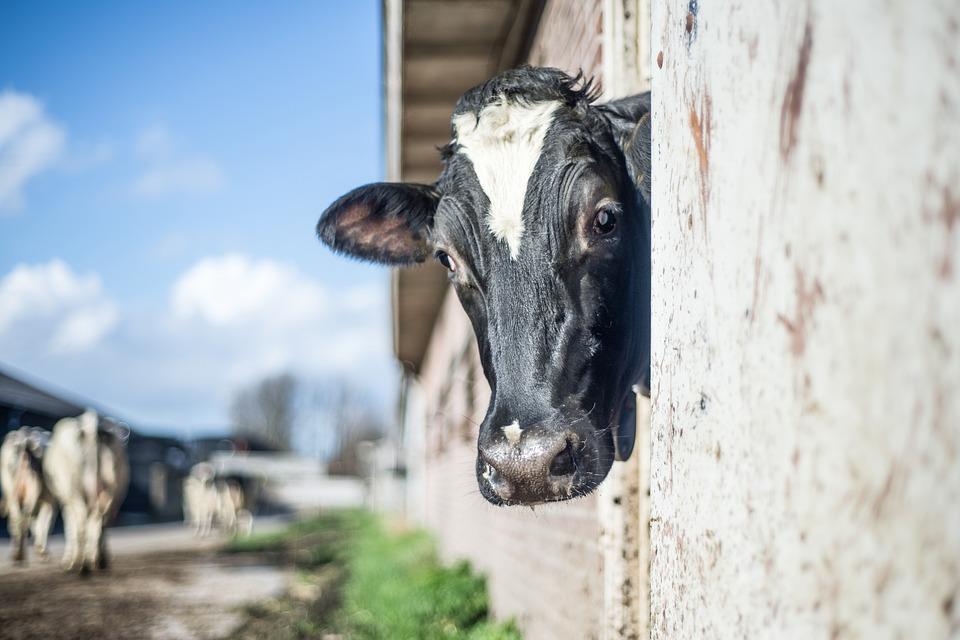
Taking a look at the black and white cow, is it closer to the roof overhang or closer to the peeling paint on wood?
the peeling paint on wood

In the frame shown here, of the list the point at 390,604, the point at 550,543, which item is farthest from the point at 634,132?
the point at 390,604

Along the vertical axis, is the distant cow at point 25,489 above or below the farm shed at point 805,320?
below

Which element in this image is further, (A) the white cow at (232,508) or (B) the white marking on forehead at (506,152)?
(A) the white cow at (232,508)

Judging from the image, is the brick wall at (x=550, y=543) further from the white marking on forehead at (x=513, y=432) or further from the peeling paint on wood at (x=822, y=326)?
the peeling paint on wood at (x=822, y=326)

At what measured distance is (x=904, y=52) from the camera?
1041 millimetres

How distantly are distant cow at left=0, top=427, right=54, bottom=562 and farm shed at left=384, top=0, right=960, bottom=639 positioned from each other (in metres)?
12.2

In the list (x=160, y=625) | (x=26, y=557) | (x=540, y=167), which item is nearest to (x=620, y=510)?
(x=540, y=167)

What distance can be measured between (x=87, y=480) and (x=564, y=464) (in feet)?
34.4

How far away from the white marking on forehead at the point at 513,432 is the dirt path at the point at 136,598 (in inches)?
201

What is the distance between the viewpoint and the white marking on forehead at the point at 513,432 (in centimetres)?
199

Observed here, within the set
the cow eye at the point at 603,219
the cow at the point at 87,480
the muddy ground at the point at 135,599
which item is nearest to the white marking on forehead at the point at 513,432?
the cow eye at the point at 603,219

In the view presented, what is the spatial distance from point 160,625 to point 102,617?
678 millimetres

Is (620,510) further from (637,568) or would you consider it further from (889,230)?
(889,230)

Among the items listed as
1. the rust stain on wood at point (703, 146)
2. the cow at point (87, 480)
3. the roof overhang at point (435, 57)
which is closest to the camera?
the rust stain on wood at point (703, 146)
